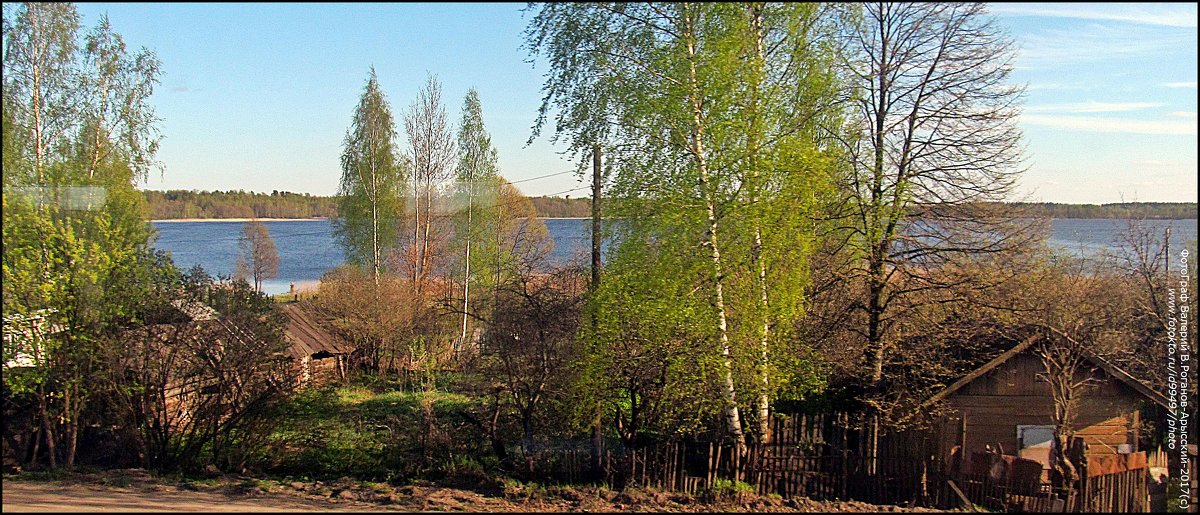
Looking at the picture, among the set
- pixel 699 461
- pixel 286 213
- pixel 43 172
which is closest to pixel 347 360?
pixel 43 172

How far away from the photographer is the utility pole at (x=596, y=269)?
11039 millimetres

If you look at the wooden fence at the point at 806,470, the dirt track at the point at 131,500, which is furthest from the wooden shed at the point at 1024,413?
the dirt track at the point at 131,500

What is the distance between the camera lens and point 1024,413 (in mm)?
12859

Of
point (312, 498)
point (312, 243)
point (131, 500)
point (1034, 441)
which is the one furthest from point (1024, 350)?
point (312, 243)

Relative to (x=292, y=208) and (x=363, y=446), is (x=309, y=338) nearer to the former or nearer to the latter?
(x=363, y=446)

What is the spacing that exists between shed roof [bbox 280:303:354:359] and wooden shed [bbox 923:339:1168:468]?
14.7 m

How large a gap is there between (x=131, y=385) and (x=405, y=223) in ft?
66.2

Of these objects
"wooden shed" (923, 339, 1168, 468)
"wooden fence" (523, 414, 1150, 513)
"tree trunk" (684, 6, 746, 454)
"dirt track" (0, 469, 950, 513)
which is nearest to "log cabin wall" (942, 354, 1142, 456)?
"wooden shed" (923, 339, 1168, 468)

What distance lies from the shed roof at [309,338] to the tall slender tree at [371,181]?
5939 mm

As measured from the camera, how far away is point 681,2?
35.3 ft

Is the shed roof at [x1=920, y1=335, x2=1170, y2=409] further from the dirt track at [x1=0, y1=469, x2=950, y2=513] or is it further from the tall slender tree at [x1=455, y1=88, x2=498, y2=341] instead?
the tall slender tree at [x1=455, y1=88, x2=498, y2=341]

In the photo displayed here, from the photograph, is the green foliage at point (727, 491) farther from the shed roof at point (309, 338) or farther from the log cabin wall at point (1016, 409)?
the shed roof at point (309, 338)

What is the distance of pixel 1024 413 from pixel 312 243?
96473 mm

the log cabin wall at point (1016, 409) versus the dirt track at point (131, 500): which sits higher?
the log cabin wall at point (1016, 409)
